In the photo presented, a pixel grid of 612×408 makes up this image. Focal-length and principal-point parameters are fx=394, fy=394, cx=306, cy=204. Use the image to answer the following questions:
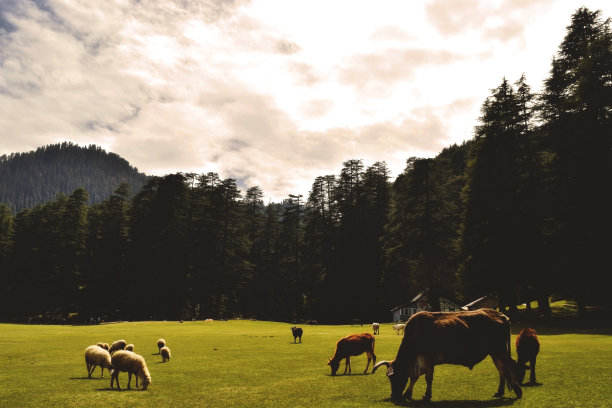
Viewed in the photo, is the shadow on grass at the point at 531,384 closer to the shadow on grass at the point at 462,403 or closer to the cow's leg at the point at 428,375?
the shadow on grass at the point at 462,403

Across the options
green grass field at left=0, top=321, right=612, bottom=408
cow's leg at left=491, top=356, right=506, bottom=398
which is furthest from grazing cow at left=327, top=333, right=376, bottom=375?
cow's leg at left=491, top=356, right=506, bottom=398

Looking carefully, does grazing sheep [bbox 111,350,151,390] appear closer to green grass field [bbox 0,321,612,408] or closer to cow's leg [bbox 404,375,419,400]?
green grass field [bbox 0,321,612,408]

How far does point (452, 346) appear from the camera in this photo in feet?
34.1

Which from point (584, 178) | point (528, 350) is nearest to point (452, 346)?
point (528, 350)

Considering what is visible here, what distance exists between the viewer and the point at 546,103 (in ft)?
136

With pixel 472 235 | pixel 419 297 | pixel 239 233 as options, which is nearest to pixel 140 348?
pixel 472 235

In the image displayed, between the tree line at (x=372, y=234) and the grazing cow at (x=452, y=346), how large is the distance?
100ft

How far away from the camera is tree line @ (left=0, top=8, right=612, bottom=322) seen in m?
36.4

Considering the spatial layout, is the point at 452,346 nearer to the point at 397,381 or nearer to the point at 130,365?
the point at 397,381

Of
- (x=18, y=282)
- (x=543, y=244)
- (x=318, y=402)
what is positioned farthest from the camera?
(x=18, y=282)

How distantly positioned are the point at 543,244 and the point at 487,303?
3798 cm

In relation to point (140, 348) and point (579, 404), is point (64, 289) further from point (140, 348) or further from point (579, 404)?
point (579, 404)

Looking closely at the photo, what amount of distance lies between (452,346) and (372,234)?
6752 centimetres

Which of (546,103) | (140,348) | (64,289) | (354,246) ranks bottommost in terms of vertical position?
(140,348)
